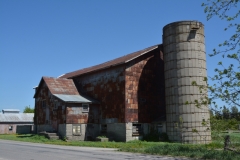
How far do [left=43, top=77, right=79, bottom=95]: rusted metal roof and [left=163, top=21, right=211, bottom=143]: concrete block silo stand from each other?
45.0 ft

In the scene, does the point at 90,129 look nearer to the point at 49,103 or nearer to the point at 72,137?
the point at 72,137

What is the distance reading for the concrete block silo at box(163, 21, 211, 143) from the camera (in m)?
26.6

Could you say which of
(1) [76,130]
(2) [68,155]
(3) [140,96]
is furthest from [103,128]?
(2) [68,155]

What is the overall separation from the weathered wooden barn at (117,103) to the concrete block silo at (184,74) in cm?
297

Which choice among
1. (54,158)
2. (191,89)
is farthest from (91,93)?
(54,158)

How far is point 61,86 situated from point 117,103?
9.67 m

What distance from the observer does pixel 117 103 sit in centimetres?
3080

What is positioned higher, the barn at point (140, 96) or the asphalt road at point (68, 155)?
the barn at point (140, 96)

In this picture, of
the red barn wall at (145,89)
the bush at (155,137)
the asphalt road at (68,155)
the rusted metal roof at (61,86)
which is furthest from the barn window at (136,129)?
the asphalt road at (68,155)

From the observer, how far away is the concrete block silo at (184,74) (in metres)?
26.6

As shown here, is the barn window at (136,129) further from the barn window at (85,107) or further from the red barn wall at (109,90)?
the barn window at (85,107)

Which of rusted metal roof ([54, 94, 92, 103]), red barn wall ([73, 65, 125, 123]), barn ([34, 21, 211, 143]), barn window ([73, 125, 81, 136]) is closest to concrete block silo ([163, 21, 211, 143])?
barn ([34, 21, 211, 143])

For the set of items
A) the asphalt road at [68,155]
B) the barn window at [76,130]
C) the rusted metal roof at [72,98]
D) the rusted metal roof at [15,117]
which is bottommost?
the asphalt road at [68,155]

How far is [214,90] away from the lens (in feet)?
21.9
